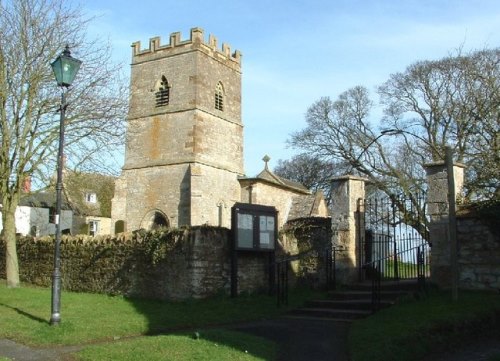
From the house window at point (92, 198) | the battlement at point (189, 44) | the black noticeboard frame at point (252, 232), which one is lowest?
the black noticeboard frame at point (252, 232)

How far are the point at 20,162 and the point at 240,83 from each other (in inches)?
1021

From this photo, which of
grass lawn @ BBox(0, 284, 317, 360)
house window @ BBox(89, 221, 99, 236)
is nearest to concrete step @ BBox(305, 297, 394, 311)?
grass lawn @ BBox(0, 284, 317, 360)

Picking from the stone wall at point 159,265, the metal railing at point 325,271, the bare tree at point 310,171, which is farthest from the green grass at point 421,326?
the bare tree at point 310,171

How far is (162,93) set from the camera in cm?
3719

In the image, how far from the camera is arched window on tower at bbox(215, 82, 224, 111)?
37906 millimetres

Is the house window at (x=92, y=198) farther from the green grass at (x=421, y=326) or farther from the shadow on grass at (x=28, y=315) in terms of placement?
the green grass at (x=421, y=326)

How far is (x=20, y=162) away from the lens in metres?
16.1

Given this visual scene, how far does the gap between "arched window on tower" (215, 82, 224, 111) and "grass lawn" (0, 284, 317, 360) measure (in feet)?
80.6

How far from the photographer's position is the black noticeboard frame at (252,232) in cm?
1428

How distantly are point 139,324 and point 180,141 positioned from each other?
26.0 m

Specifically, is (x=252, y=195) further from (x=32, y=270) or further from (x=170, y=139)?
(x=32, y=270)

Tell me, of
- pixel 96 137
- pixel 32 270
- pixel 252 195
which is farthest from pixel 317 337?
pixel 252 195

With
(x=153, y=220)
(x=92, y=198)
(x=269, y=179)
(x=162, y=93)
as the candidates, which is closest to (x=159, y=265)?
(x=153, y=220)

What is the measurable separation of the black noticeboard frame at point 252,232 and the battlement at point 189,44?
77.5 feet
